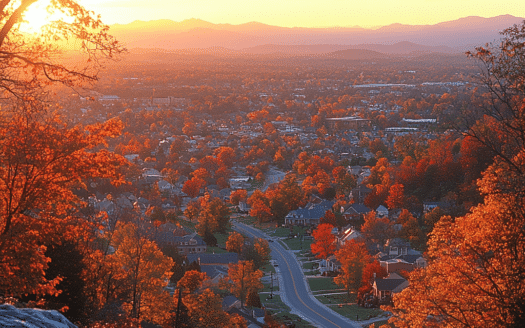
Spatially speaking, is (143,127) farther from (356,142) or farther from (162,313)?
(162,313)

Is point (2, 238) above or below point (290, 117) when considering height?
above

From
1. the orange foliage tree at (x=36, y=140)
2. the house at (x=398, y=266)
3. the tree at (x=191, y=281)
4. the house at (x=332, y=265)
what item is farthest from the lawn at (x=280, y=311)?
the orange foliage tree at (x=36, y=140)

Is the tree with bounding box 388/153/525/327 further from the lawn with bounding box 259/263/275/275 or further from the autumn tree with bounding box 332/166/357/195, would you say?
the autumn tree with bounding box 332/166/357/195

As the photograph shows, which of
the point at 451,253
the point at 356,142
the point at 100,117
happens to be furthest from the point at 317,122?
the point at 451,253

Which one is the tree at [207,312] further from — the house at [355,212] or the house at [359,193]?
the house at [359,193]

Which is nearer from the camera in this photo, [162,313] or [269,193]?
[162,313]

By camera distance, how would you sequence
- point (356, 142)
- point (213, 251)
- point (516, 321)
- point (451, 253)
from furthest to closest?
1. point (356, 142)
2. point (213, 251)
3. point (451, 253)
4. point (516, 321)
